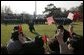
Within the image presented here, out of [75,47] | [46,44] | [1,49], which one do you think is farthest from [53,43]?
[1,49]

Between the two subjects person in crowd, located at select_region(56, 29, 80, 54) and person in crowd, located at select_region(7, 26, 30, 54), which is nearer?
person in crowd, located at select_region(56, 29, 80, 54)

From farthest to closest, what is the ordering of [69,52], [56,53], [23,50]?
[23,50] → [56,53] → [69,52]

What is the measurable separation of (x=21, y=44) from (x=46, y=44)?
27.6 inches

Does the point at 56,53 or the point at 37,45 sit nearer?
the point at 56,53

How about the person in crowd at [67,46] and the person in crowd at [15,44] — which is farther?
the person in crowd at [15,44]

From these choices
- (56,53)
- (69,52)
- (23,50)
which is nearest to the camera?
(69,52)

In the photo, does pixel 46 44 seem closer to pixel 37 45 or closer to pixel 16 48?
pixel 37 45

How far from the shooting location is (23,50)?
8664 mm

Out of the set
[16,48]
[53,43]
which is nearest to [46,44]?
[53,43]

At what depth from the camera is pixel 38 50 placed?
8.59 meters

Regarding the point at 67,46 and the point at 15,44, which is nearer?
the point at 67,46

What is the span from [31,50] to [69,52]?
1.37 m

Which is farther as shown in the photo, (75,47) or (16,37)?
(16,37)

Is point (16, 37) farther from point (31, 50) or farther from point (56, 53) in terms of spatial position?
point (56, 53)
